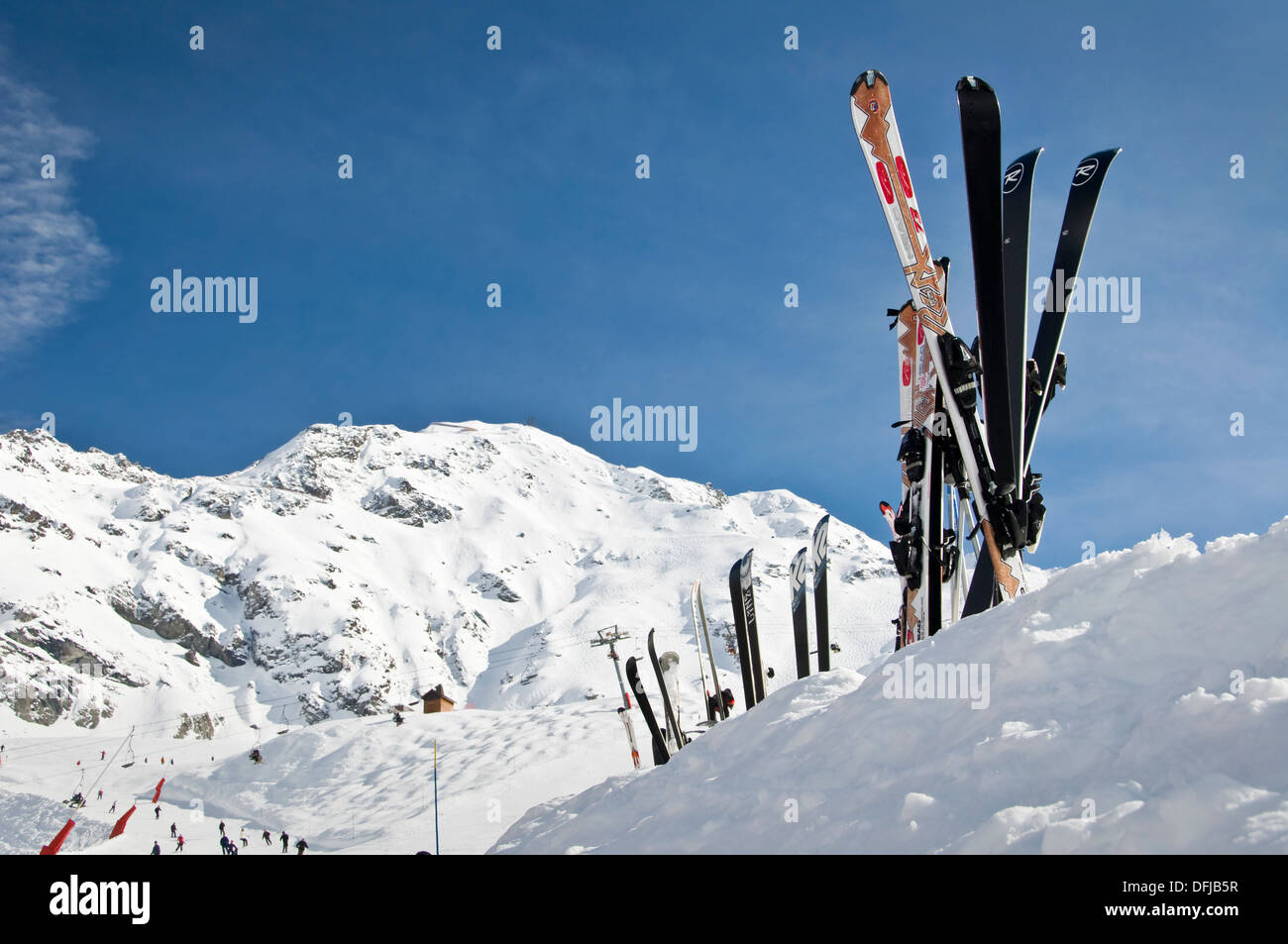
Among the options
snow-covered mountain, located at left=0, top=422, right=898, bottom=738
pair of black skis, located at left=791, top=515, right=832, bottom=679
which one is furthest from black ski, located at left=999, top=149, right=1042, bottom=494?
snow-covered mountain, located at left=0, top=422, right=898, bottom=738

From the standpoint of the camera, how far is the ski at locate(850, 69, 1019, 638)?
55.8ft

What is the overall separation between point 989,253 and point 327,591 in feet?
451

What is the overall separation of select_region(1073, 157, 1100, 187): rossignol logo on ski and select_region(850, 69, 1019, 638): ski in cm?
508

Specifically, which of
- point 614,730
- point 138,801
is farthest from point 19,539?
point 614,730

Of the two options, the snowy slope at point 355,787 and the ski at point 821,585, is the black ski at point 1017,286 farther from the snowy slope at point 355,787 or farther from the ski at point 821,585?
the snowy slope at point 355,787

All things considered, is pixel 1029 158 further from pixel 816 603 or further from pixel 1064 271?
pixel 816 603

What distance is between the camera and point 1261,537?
6.97 metres

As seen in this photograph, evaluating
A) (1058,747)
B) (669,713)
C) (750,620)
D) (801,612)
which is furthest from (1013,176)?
(1058,747)

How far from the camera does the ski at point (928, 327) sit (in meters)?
A: 17.0

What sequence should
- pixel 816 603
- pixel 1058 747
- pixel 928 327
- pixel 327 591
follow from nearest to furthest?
pixel 1058 747, pixel 928 327, pixel 816 603, pixel 327 591

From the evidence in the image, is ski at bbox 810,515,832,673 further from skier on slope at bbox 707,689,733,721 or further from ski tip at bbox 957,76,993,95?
ski tip at bbox 957,76,993,95

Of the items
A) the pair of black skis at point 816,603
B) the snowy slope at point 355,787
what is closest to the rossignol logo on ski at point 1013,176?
the pair of black skis at point 816,603

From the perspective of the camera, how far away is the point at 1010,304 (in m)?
18.3
